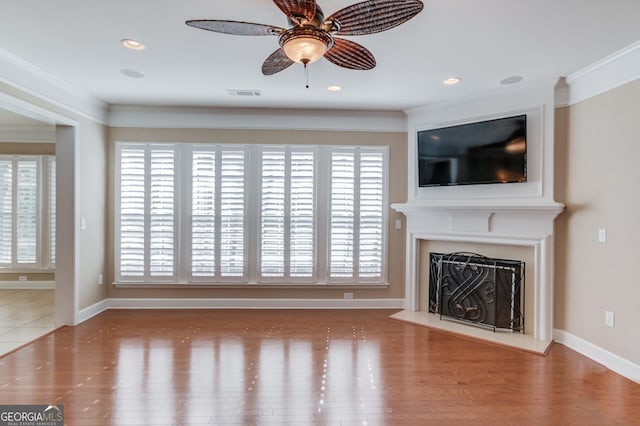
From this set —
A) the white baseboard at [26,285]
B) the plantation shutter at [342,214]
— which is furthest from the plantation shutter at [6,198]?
A: the plantation shutter at [342,214]

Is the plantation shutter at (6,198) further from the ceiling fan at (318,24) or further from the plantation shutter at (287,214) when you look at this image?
the ceiling fan at (318,24)

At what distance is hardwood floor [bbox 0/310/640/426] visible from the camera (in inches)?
88.5

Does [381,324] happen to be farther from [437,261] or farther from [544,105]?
[544,105]

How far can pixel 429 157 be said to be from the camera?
4.19m

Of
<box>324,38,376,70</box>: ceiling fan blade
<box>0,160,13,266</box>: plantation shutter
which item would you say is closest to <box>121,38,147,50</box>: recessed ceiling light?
<box>324,38,376,70</box>: ceiling fan blade

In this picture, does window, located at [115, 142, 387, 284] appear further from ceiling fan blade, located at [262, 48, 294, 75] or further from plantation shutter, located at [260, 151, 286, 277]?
ceiling fan blade, located at [262, 48, 294, 75]

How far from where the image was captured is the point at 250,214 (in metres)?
4.50

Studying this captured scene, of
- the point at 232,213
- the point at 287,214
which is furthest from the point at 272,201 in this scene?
the point at 232,213

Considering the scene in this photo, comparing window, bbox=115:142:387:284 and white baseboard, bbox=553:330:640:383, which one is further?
window, bbox=115:142:387:284

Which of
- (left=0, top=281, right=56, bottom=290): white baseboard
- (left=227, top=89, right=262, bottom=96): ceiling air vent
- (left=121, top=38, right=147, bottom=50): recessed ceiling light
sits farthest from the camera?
(left=0, top=281, right=56, bottom=290): white baseboard

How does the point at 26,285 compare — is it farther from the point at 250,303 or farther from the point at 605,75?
the point at 605,75

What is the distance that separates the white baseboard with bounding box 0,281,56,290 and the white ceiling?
3.72m

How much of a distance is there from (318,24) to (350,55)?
1.18ft

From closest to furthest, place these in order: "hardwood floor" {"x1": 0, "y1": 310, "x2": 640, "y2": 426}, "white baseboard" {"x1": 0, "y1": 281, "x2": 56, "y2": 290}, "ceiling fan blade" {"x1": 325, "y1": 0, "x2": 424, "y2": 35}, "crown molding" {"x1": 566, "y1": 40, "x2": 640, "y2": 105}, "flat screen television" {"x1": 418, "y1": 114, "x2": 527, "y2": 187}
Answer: "ceiling fan blade" {"x1": 325, "y1": 0, "x2": 424, "y2": 35} → "hardwood floor" {"x1": 0, "y1": 310, "x2": 640, "y2": 426} → "crown molding" {"x1": 566, "y1": 40, "x2": 640, "y2": 105} → "flat screen television" {"x1": 418, "y1": 114, "x2": 527, "y2": 187} → "white baseboard" {"x1": 0, "y1": 281, "x2": 56, "y2": 290}
